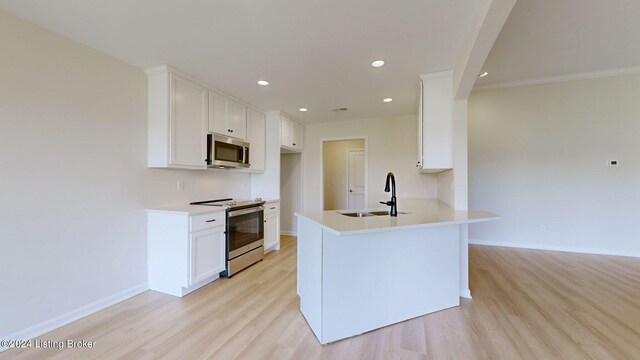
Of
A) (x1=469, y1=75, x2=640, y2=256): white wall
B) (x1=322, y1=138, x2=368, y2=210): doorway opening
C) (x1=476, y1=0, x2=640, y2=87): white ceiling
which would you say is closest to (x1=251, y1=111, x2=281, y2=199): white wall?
(x1=322, y1=138, x2=368, y2=210): doorway opening

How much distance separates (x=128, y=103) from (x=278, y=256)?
8.67ft

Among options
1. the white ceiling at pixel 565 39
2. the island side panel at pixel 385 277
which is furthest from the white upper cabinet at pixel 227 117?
the white ceiling at pixel 565 39

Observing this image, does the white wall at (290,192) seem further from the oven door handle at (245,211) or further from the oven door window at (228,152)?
the oven door window at (228,152)

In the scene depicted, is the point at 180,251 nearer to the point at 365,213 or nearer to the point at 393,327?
the point at 365,213

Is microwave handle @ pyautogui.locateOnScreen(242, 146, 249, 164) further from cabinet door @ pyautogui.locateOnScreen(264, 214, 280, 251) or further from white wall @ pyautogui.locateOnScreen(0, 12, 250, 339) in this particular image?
white wall @ pyautogui.locateOnScreen(0, 12, 250, 339)

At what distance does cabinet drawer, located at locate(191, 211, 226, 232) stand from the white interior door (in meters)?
4.16

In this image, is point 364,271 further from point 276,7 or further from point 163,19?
point 163,19

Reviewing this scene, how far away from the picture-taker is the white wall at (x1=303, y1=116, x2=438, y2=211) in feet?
14.5

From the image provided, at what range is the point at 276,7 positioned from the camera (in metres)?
1.66

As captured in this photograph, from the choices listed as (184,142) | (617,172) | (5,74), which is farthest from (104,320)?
(617,172)

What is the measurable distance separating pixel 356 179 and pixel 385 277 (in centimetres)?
469

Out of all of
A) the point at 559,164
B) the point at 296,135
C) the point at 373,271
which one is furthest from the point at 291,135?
the point at 559,164

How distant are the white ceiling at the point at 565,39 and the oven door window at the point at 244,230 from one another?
342 cm

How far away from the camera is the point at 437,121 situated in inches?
102
